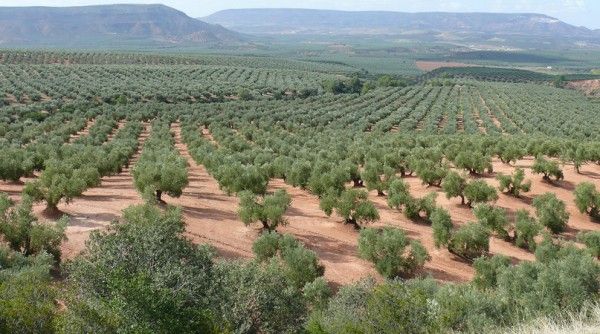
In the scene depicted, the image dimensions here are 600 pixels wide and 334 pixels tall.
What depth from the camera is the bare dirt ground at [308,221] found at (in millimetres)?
22266

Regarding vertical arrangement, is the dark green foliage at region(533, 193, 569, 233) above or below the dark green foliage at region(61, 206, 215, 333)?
below

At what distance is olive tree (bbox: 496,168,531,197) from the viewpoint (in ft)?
106

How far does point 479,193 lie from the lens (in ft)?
99.8

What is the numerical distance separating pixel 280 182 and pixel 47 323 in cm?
2546

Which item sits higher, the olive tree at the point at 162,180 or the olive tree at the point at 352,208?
the olive tree at the point at 162,180

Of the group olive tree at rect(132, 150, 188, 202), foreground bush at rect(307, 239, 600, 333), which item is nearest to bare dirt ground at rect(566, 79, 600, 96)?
olive tree at rect(132, 150, 188, 202)

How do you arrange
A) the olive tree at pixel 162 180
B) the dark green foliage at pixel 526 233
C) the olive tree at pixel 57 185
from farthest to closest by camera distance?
the olive tree at pixel 162 180 → the dark green foliage at pixel 526 233 → the olive tree at pixel 57 185

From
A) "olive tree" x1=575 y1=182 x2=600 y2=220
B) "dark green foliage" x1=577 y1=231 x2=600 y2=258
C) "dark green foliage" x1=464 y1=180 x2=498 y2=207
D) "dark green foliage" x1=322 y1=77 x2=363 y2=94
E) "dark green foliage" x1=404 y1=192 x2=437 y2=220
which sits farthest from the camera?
"dark green foliage" x1=322 y1=77 x2=363 y2=94

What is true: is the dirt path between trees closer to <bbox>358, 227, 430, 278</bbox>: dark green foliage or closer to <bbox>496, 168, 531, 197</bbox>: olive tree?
<bbox>358, 227, 430, 278</bbox>: dark green foliage

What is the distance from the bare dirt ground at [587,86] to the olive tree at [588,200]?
118 meters

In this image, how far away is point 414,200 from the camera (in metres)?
28.9

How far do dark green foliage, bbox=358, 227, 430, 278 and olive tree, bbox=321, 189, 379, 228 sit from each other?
168 inches

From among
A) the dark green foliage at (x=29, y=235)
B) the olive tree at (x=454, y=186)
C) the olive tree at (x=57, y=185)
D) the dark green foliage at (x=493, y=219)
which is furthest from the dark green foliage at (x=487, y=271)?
the olive tree at (x=57, y=185)

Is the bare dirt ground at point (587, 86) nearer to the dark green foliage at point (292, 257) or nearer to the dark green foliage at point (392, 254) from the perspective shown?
the dark green foliage at point (392, 254)
